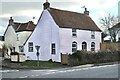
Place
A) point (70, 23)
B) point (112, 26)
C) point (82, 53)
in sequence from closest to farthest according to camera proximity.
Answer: point (82, 53) < point (70, 23) < point (112, 26)

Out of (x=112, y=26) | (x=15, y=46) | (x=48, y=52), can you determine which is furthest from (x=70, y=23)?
(x=112, y=26)

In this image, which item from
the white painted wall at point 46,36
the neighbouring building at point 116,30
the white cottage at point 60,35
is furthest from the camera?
the neighbouring building at point 116,30

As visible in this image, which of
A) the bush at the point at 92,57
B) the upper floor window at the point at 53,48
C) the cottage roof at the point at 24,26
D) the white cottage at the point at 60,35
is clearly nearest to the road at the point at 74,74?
the bush at the point at 92,57

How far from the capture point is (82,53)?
36969 millimetres

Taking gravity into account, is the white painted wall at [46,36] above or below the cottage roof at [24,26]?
below

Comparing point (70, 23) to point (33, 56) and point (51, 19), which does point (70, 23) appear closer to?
point (51, 19)

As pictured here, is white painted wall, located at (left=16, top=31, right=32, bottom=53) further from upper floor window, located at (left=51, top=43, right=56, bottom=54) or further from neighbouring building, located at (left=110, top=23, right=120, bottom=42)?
neighbouring building, located at (left=110, top=23, right=120, bottom=42)

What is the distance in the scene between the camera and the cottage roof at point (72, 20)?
141ft

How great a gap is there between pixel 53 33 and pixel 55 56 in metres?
3.55

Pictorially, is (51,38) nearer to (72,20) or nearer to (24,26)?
(72,20)

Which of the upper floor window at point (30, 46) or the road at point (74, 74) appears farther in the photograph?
the upper floor window at point (30, 46)

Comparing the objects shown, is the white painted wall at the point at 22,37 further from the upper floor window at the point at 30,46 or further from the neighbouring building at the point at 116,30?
the neighbouring building at the point at 116,30

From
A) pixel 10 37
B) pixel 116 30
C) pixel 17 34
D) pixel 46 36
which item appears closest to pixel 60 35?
pixel 46 36

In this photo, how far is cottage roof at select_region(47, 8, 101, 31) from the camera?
4286cm
